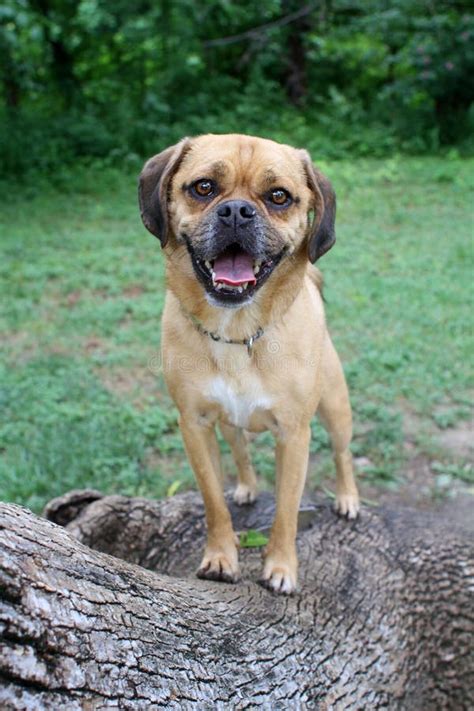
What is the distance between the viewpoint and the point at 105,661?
1.55 meters

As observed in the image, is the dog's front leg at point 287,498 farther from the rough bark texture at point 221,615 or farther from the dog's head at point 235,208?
the dog's head at point 235,208

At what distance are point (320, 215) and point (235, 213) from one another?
1.42 ft

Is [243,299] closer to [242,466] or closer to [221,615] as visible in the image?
[221,615]

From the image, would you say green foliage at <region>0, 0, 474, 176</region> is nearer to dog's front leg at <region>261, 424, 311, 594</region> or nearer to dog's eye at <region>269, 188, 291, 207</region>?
dog's eye at <region>269, 188, 291, 207</region>

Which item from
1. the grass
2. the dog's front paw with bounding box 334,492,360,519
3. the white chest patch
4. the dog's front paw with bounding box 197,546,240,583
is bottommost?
the grass

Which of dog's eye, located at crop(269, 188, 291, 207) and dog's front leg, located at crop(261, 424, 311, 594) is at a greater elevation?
dog's eye, located at crop(269, 188, 291, 207)

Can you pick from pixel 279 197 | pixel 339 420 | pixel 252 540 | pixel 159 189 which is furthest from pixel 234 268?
pixel 252 540

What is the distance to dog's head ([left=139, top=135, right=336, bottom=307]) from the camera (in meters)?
2.59

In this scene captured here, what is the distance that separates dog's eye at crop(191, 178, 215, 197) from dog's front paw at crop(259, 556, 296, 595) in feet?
4.81

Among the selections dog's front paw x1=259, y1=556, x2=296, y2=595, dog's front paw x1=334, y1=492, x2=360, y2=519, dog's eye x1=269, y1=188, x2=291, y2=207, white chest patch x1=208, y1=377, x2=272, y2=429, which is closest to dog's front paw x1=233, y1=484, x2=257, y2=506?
dog's front paw x1=334, y1=492, x2=360, y2=519

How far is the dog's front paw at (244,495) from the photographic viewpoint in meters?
3.64

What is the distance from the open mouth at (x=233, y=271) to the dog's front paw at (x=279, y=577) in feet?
3.50

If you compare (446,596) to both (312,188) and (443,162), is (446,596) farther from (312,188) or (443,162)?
(443,162)

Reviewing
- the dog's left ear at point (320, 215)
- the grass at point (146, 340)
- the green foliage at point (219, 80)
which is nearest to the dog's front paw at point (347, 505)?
the grass at point (146, 340)
